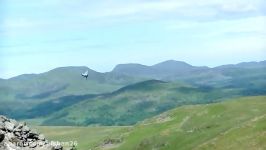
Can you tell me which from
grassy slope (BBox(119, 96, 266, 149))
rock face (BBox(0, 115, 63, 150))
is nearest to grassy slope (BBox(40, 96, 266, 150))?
grassy slope (BBox(119, 96, 266, 149))

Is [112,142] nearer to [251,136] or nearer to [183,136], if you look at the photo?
[183,136]

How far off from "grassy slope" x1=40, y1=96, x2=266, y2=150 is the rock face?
42.6m

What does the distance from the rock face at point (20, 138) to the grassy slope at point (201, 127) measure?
140 ft

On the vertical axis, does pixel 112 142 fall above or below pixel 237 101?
below

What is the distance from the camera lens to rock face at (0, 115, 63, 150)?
169ft

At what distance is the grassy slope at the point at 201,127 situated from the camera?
96781mm

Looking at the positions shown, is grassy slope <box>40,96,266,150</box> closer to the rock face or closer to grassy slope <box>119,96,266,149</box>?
grassy slope <box>119,96,266,149</box>

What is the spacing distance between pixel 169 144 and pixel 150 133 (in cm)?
2313

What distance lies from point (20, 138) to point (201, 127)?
84.7 m

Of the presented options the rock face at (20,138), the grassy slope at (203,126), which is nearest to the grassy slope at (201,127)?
the grassy slope at (203,126)

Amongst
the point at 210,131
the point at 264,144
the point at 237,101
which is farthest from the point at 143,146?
the point at 264,144

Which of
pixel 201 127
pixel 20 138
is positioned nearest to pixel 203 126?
pixel 201 127

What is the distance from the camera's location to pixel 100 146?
547ft

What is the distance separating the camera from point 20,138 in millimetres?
56406
